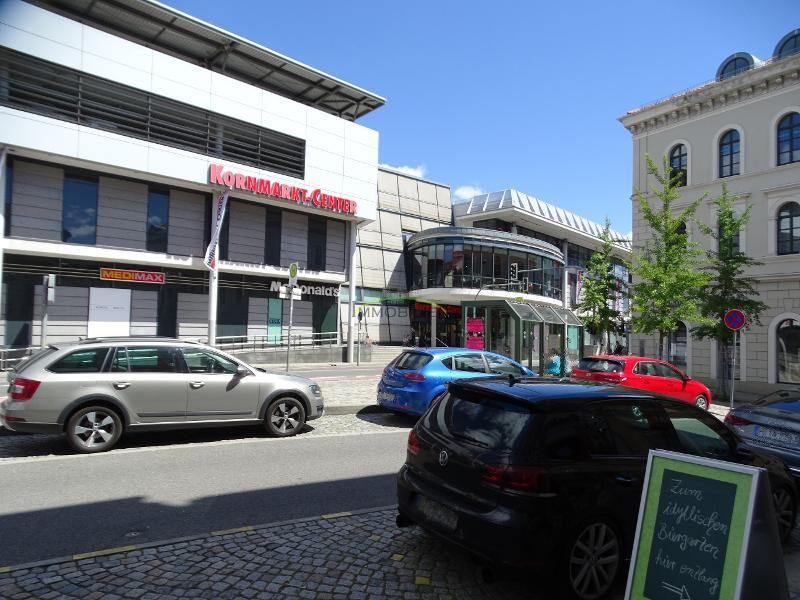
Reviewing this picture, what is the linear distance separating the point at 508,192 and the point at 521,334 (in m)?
34.0

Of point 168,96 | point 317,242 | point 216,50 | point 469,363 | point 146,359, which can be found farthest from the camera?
point 317,242

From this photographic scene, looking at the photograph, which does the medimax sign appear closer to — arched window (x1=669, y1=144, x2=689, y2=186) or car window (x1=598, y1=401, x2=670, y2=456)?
arched window (x1=669, y1=144, x2=689, y2=186)

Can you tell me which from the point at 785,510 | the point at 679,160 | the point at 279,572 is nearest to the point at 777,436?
the point at 785,510

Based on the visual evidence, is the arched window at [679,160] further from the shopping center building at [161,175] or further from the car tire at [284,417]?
the car tire at [284,417]

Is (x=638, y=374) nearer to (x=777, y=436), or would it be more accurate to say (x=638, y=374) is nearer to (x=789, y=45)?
(x=777, y=436)

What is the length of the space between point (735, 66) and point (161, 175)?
95.8ft

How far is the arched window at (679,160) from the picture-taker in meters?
27.0

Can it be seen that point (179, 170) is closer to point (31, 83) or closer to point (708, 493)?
point (31, 83)

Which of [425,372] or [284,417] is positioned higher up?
[425,372]

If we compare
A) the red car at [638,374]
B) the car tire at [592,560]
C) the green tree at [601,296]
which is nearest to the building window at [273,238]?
the green tree at [601,296]

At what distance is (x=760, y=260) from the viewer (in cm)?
2380

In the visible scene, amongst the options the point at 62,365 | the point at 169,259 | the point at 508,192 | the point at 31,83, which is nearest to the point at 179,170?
the point at 169,259

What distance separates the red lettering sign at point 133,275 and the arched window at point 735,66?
29403 millimetres

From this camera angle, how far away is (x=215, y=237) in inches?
997
